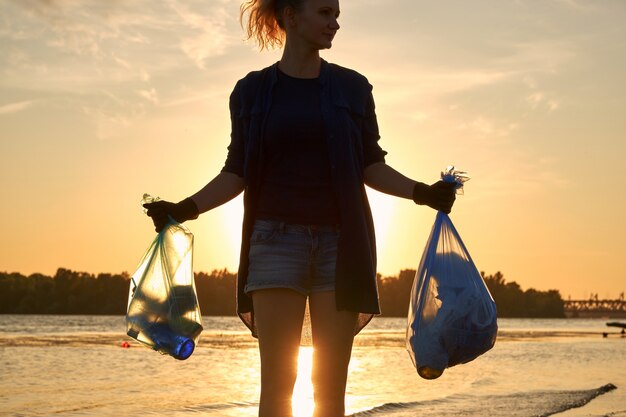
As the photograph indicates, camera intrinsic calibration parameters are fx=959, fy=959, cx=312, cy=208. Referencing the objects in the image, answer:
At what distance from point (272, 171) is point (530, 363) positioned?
21.7 metres

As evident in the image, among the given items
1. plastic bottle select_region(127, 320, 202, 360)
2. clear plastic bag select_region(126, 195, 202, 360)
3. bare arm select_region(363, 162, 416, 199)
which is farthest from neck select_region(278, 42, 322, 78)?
plastic bottle select_region(127, 320, 202, 360)

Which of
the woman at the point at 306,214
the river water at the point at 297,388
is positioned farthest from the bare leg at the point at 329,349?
the river water at the point at 297,388

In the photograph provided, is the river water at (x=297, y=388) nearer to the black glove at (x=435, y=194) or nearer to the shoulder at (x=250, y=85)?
the black glove at (x=435, y=194)

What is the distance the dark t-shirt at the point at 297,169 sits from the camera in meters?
3.42

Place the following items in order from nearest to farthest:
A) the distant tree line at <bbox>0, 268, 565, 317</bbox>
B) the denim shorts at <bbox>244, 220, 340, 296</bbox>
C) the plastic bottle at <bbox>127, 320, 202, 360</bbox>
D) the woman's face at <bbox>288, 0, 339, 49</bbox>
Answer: the denim shorts at <bbox>244, 220, 340, 296</bbox> < the woman's face at <bbox>288, 0, 339, 49</bbox> < the plastic bottle at <bbox>127, 320, 202, 360</bbox> < the distant tree line at <bbox>0, 268, 565, 317</bbox>

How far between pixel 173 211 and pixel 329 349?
814mm

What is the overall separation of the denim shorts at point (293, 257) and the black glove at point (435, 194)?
394mm

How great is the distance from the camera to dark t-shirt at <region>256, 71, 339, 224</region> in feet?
11.2

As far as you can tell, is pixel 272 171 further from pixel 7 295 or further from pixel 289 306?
pixel 7 295

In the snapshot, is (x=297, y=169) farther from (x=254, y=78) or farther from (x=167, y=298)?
(x=167, y=298)

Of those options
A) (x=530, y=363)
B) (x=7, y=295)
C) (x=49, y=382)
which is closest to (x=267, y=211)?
(x=49, y=382)

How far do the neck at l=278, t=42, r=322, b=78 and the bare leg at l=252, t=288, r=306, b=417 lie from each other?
840 millimetres

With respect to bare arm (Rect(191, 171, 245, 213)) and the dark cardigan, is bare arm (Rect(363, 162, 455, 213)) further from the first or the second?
bare arm (Rect(191, 171, 245, 213))

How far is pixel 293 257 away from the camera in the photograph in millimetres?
3340
